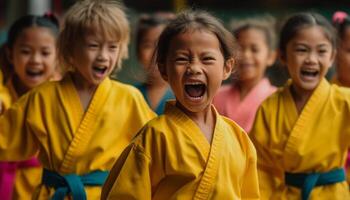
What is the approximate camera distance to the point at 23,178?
17.4ft

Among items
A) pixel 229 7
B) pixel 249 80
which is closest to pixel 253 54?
pixel 249 80

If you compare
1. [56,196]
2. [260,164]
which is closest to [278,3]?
[260,164]

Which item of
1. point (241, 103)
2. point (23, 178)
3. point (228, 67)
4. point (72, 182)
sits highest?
→ point (228, 67)

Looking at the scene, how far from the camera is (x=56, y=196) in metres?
4.17

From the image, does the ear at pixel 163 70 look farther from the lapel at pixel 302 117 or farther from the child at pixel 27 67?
the child at pixel 27 67

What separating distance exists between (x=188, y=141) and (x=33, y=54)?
203cm

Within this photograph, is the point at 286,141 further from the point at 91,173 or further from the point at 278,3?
the point at 278,3

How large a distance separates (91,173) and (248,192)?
2.97 ft

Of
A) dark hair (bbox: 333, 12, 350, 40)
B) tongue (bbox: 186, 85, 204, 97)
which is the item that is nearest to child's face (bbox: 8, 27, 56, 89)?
dark hair (bbox: 333, 12, 350, 40)

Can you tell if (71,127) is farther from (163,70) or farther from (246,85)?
(246,85)

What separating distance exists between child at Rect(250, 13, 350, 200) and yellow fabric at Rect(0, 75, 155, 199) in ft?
2.29

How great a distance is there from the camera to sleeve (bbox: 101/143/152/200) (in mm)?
3412

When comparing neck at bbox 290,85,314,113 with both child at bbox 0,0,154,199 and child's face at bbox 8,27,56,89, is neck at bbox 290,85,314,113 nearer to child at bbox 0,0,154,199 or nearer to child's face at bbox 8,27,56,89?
child at bbox 0,0,154,199

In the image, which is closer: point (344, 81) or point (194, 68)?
point (194, 68)
